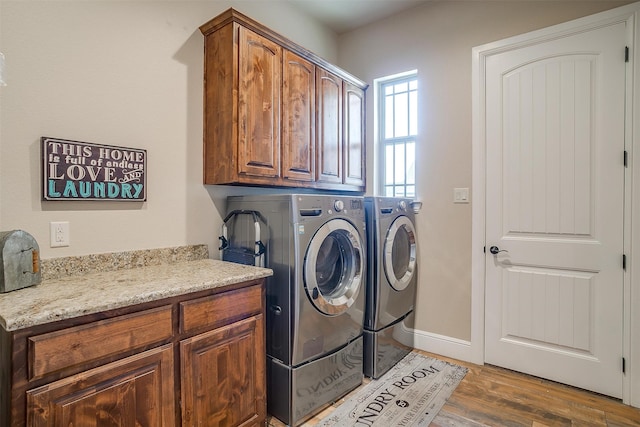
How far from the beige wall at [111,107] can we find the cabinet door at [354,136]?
109 centimetres

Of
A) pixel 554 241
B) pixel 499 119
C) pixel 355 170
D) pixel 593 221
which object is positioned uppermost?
pixel 499 119

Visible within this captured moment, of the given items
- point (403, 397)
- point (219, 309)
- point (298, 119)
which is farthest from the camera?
point (298, 119)

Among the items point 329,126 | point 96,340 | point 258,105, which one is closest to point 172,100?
point 258,105

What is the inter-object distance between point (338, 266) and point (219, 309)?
939mm

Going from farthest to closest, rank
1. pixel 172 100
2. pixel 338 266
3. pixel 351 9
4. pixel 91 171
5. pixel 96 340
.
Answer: pixel 351 9, pixel 338 266, pixel 172 100, pixel 91 171, pixel 96 340

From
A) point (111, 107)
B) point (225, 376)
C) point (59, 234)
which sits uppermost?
point (111, 107)

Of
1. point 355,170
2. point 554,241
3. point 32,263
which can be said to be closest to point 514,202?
point 554,241

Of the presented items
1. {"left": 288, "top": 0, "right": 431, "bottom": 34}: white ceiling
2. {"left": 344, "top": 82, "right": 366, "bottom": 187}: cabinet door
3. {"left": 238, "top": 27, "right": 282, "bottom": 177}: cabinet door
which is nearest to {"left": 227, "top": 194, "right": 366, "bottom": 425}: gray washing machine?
{"left": 238, "top": 27, "right": 282, "bottom": 177}: cabinet door

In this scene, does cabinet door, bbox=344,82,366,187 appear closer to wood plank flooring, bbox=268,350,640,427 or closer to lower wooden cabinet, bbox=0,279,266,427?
lower wooden cabinet, bbox=0,279,266,427

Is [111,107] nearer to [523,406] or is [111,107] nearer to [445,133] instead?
[445,133]

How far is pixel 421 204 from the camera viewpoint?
9.19 feet

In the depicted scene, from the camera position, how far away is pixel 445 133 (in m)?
2.69

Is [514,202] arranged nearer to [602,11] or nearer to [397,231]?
[397,231]

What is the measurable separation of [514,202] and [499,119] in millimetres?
623
